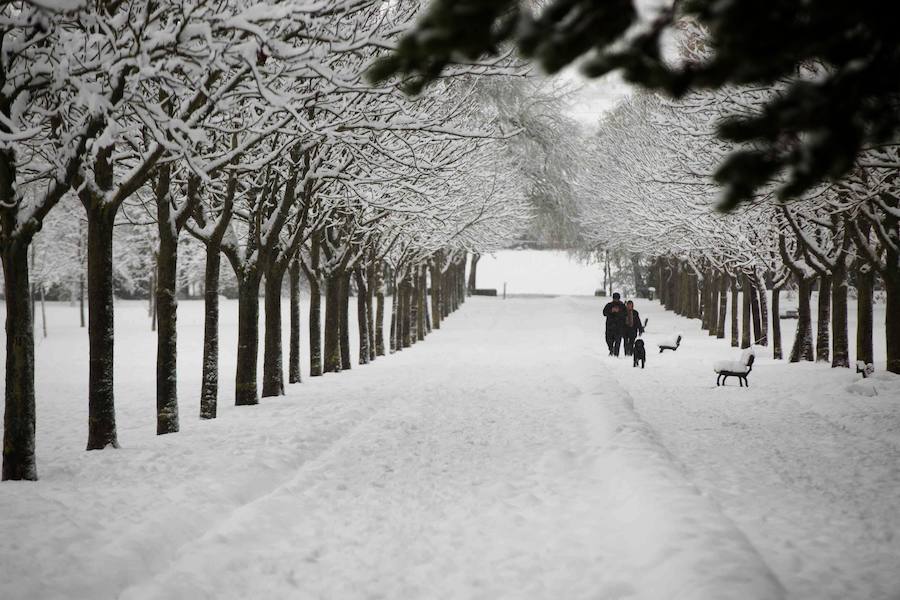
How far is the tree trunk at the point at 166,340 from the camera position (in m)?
10.6

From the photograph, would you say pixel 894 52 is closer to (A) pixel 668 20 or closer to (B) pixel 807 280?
Result: (A) pixel 668 20

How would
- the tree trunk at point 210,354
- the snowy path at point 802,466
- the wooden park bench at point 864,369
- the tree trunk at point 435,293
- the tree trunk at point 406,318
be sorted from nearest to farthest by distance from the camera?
the snowy path at point 802,466 → the tree trunk at point 210,354 → the wooden park bench at point 864,369 → the tree trunk at point 406,318 → the tree trunk at point 435,293

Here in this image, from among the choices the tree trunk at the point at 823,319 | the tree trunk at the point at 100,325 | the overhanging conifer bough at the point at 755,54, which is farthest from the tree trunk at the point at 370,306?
the overhanging conifer bough at the point at 755,54

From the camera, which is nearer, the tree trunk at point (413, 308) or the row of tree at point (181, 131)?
the row of tree at point (181, 131)

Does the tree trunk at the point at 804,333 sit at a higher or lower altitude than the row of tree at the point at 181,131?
lower

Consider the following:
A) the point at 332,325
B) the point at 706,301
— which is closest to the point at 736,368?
the point at 332,325

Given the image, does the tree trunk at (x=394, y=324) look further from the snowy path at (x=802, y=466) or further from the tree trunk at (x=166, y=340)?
the tree trunk at (x=166, y=340)

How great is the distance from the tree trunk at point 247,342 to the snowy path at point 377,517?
2.48 meters

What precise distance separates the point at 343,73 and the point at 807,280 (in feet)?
54.3

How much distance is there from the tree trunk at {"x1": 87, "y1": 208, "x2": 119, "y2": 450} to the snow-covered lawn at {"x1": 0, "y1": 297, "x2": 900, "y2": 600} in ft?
1.51

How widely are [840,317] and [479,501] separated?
13.7m

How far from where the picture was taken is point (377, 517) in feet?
21.5

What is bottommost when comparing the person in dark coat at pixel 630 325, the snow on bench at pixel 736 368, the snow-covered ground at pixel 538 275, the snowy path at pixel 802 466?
the snowy path at pixel 802 466

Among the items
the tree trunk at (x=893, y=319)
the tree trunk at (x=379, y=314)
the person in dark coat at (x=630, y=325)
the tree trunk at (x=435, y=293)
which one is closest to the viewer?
the tree trunk at (x=893, y=319)
